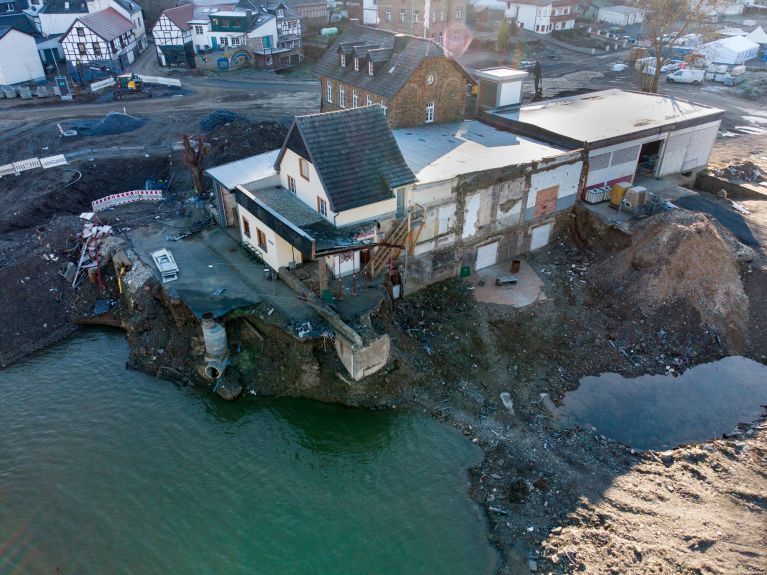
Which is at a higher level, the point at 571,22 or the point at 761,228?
the point at 571,22

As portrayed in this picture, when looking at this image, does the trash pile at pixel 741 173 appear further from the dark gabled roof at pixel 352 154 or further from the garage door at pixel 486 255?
the dark gabled roof at pixel 352 154

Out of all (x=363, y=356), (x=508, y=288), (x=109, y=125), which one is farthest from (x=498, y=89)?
(x=109, y=125)

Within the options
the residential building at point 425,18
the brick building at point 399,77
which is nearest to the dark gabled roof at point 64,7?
the residential building at point 425,18

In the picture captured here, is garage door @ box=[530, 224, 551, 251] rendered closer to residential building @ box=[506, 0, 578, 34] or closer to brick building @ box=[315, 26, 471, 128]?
brick building @ box=[315, 26, 471, 128]

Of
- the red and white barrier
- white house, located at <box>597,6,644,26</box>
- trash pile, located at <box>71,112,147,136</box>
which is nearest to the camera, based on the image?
the red and white barrier

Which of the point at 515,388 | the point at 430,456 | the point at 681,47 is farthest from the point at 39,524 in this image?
the point at 681,47

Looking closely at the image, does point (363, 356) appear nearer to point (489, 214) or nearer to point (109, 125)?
point (489, 214)

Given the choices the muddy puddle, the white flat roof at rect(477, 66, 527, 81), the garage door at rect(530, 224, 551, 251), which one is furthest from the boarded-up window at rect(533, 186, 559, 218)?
the muddy puddle

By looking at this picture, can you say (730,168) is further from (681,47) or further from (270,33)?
(270,33)
